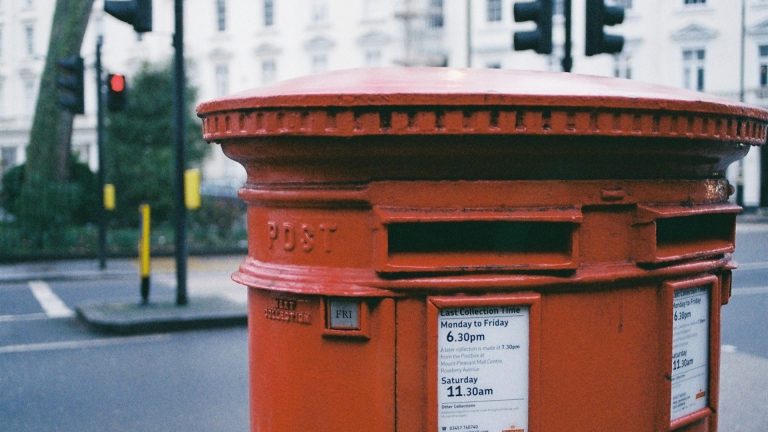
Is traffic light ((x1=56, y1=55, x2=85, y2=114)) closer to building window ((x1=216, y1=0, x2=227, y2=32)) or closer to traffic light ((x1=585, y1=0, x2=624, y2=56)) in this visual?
traffic light ((x1=585, y1=0, x2=624, y2=56))

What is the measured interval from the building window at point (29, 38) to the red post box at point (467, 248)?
161ft

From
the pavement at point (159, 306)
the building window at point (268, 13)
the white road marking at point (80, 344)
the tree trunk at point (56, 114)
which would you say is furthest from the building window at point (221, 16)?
the white road marking at point (80, 344)

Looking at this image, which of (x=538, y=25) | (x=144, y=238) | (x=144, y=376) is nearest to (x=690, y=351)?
(x=144, y=376)

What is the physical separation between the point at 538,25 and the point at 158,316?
188 inches

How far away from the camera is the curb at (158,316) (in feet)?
29.2

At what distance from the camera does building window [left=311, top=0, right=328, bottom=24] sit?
125 ft

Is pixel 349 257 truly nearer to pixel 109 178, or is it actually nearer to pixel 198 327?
pixel 198 327

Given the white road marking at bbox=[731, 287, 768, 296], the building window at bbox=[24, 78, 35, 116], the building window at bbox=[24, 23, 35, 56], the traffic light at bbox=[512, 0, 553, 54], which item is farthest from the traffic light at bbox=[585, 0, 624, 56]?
the building window at bbox=[24, 78, 35, 116]

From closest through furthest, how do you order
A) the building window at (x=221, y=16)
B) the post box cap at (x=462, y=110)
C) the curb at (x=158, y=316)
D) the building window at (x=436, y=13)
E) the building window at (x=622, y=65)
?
the post box cap at (x=462, y=110), the curb at (x=158, y=316), the building window at (x=622, y=65), the building window at (x=436, y=13), the building window at (x=221, y=16)

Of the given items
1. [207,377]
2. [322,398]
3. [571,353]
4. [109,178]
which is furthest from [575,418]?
[109,178]

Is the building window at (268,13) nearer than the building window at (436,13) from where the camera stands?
No

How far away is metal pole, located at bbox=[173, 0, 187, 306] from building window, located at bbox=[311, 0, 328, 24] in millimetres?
29164

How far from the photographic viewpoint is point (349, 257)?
5.86 ft

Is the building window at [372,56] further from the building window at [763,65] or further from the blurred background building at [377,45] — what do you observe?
the building window at [763,65]
